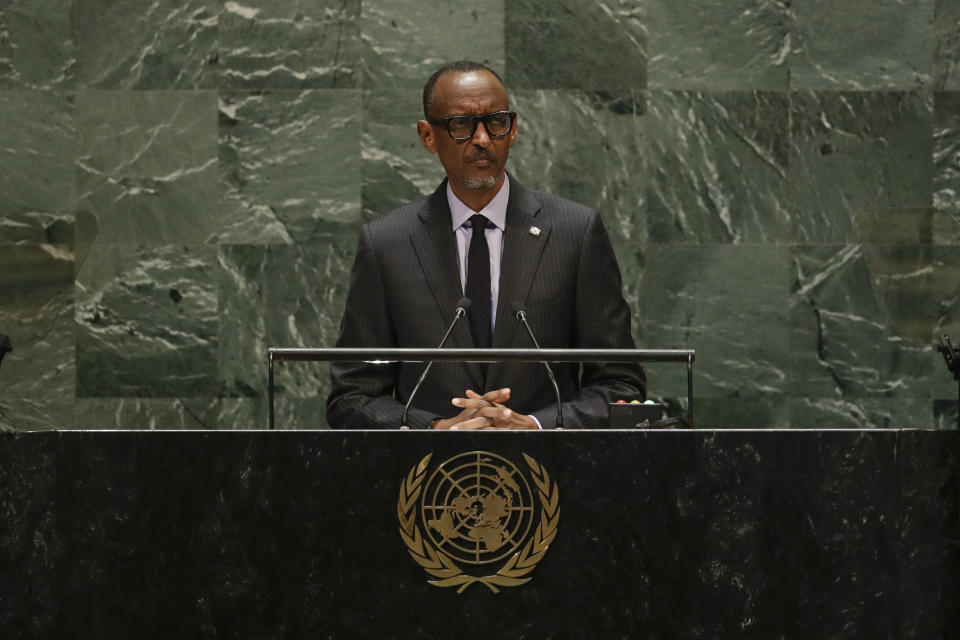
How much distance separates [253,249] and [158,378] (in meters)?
0.64

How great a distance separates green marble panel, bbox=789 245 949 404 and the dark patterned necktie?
1.99 metres

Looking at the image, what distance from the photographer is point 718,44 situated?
5.18 m

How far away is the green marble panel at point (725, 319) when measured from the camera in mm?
5188

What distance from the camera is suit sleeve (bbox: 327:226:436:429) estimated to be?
11.2ft

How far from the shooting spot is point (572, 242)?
369 cm

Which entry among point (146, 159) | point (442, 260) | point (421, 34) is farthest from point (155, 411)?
point (442, 260)

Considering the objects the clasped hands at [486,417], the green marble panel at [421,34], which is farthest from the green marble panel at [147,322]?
the clasped hands at [486,417]

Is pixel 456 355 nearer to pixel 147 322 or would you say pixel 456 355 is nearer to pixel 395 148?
pixel 395 148

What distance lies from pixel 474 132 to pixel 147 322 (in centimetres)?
215

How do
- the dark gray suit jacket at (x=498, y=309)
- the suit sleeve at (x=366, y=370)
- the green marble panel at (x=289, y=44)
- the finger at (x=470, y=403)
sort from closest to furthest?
the finger at (x=470, y=403)
the suit sleeve at (x=366, y=370)
the dark gray suit jacket at (x=498, y=309)
the green marble panel at (x=289, y=44)

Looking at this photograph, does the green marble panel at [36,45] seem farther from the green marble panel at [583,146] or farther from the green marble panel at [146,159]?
the green marble panel at [583,146]

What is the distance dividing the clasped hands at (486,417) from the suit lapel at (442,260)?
1.04ft
